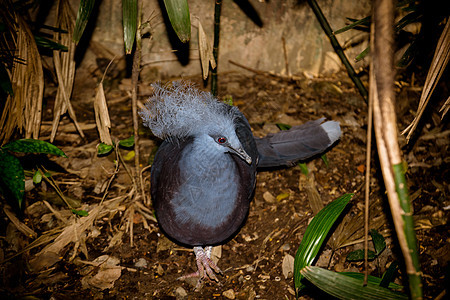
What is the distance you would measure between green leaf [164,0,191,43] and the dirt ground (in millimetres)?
1122

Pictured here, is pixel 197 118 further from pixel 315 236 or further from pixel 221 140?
pixel 315 236

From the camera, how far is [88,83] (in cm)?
345

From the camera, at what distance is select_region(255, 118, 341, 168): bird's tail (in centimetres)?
254

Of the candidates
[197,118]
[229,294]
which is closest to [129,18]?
[197,118]

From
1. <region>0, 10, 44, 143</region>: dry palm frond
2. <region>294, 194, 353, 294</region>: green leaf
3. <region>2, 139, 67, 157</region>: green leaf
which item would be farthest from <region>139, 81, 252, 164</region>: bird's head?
<region>0, 10, 44, 143</region>: dry palm frond

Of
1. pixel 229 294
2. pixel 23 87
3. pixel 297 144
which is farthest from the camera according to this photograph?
pixel 297 144

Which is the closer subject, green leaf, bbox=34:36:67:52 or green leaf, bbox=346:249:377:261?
green leaf, bbox=346:249:377:261

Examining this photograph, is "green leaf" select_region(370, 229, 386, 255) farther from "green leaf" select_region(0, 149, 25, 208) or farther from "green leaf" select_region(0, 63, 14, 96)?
"green leaf" select_region(0, 63, 14, 96)

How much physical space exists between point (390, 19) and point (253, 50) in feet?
9.24

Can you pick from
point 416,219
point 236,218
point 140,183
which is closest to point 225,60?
point 140,183

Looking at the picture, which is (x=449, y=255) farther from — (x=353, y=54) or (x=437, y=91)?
(x=353, y=54)

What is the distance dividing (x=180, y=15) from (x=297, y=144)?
1.27m

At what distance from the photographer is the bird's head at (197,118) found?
6.19ft

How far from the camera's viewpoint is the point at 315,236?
1866mm
